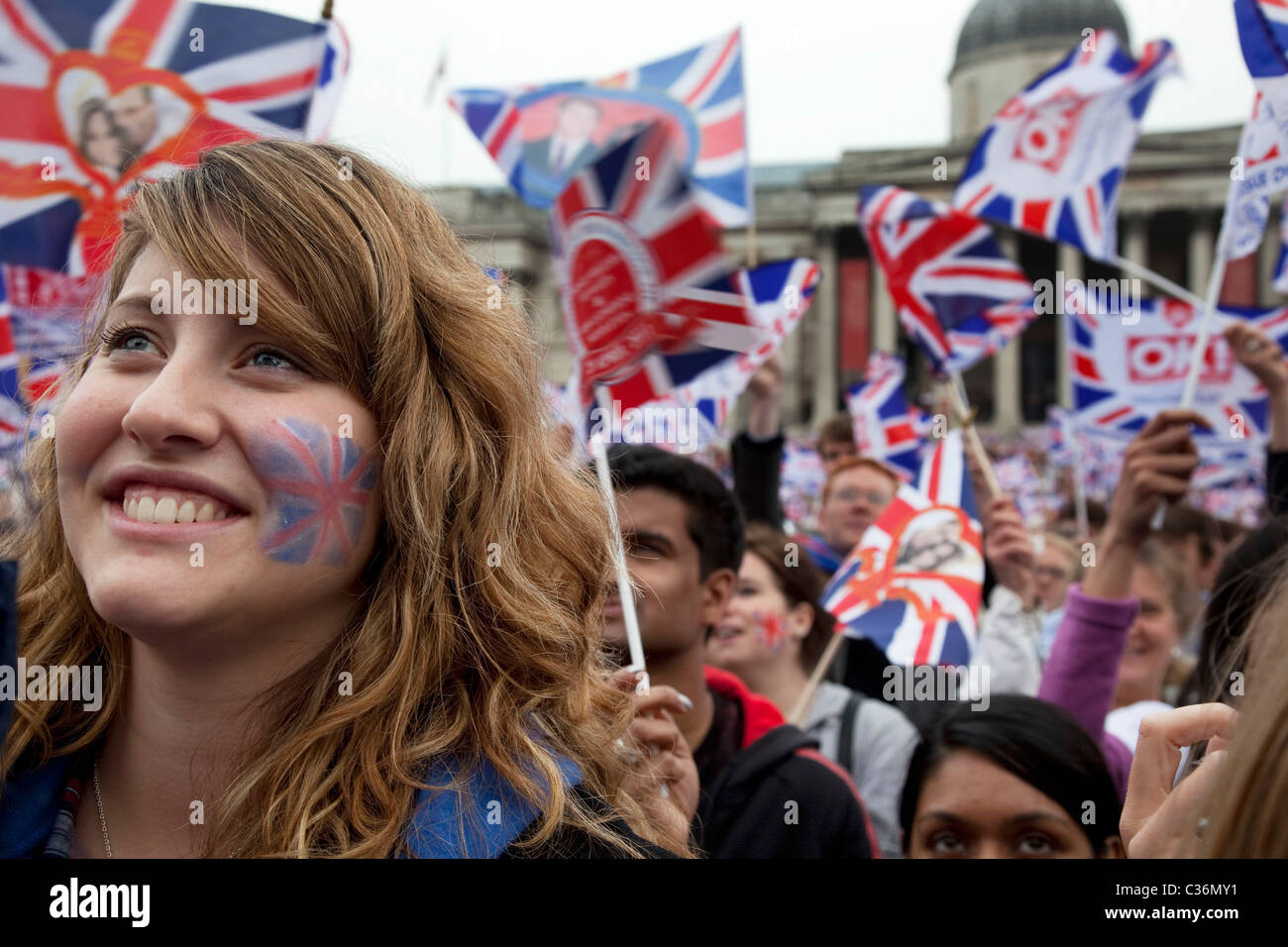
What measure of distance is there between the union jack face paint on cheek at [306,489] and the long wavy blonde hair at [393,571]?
5 centimetres

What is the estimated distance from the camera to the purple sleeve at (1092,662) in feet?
8.34

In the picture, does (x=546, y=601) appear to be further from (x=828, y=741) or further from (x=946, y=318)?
(x=946, y=318)

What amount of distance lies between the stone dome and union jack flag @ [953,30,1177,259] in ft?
105

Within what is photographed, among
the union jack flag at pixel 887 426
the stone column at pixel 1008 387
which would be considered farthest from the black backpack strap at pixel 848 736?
the stone column at pixel 1008 387

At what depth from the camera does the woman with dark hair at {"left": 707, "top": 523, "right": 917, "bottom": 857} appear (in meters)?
2.95

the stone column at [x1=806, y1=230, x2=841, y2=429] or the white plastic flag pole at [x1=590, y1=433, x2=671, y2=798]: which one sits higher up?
the stone column at [x1=806, y1=230, x2=841, y2=429]

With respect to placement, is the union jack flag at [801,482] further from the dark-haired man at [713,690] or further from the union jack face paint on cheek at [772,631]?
the dark-haired man at [713,690]

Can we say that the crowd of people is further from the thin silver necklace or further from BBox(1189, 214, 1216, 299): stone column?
BBox(1189, 214, 1216, 299): stone column

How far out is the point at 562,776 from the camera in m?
1.26

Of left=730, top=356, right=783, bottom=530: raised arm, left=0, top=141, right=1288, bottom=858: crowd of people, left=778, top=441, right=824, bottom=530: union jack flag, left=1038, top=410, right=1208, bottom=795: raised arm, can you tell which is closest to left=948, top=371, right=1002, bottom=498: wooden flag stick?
left=730, top=356, right=783, bottom=530: raised arm

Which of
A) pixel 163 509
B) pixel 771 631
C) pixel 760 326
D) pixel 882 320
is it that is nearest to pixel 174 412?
pixel 163 509

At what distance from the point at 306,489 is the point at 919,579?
2.43 meters
